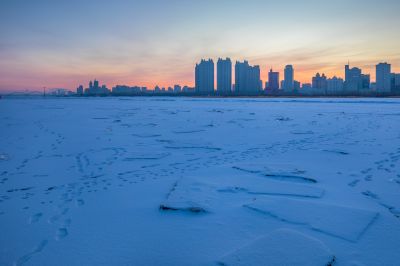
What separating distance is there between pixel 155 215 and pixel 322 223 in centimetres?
178

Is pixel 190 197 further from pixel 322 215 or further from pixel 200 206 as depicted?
pixel 322 215

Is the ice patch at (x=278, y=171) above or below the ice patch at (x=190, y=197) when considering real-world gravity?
above

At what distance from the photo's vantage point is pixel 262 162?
5629 millimetres

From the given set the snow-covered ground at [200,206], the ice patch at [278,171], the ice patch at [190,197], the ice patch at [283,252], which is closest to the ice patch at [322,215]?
the snow-covered ground at [200,206]

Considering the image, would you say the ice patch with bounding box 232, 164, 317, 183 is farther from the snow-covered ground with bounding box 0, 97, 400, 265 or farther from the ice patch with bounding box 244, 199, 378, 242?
the ice patch with bounding box 244, 199, 378, 242

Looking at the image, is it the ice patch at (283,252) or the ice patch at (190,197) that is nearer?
the ice patch at (283,252)

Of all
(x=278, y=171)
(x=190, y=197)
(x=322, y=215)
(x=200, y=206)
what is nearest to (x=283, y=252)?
(x=322, y=215)

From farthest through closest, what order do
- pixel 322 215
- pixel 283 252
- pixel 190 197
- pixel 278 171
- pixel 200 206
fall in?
pixel 278 171 → pixel 190 197 → pixel 200 206 → pixel 322 215 → pixel 283 252

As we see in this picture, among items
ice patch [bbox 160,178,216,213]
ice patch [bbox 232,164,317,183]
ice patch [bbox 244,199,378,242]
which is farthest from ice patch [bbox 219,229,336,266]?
ice patch [bbox 232,164,317,183]

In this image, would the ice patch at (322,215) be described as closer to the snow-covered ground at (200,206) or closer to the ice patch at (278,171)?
the snow-covered ground at (200,206)

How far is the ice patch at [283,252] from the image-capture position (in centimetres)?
228

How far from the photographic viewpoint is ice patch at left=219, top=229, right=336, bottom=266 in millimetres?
2281

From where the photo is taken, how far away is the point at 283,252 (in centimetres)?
241

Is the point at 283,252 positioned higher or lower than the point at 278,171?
lower
